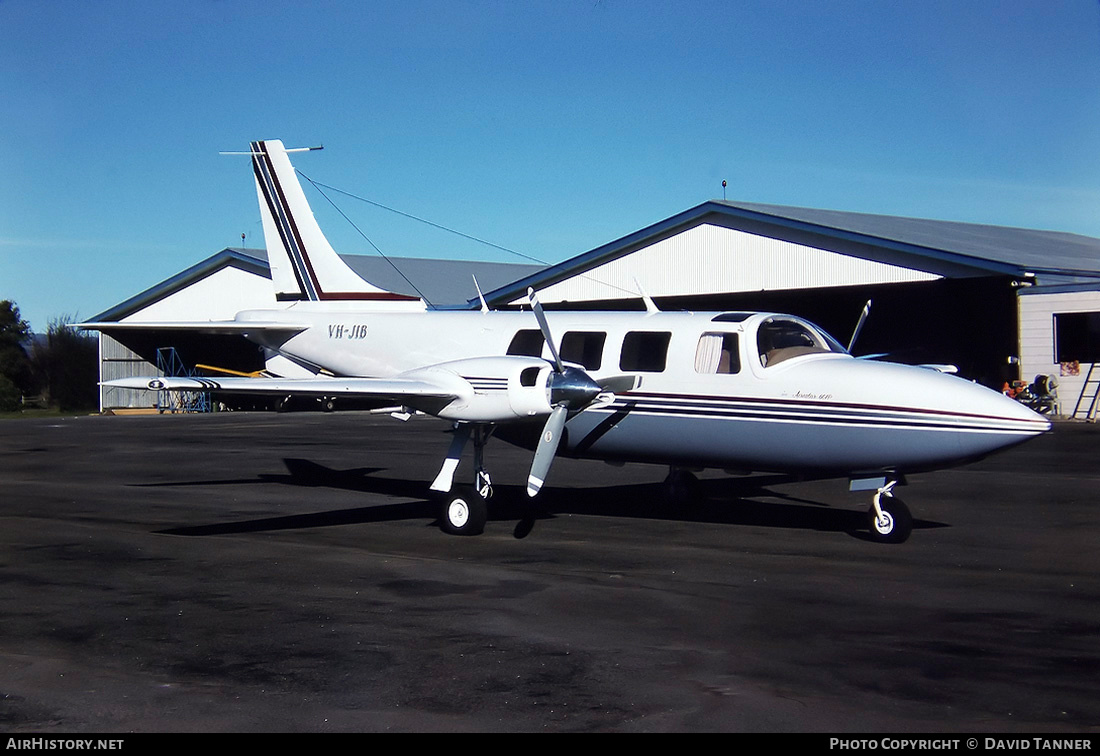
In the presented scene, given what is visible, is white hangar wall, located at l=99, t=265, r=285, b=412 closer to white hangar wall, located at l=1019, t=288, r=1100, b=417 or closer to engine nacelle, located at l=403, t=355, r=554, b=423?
white hangar wall, located at l=1019, t=288, r=1100, b=417

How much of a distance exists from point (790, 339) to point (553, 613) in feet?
18.7

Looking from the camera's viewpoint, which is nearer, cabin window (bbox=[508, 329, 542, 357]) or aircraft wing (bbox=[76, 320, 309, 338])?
cabin window (bbox=[508, 329, 542, 357])

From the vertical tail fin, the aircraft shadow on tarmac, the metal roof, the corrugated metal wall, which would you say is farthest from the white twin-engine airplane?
the corrugated metal wall

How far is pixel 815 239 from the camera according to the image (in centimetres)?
3484

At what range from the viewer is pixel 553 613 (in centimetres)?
884

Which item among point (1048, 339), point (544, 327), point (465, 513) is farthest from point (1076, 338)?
point (465, 513)

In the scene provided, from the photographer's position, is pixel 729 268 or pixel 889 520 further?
pixel 729 268

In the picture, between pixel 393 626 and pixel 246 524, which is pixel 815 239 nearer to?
pixel 246 524

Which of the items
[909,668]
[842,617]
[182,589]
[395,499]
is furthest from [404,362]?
[909,668]

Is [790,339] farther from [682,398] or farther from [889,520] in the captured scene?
[889,520]

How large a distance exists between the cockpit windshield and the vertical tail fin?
24.4 feet

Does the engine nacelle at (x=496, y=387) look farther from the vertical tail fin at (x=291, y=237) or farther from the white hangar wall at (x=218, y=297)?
the white hangar wall at (x=218, y=297)

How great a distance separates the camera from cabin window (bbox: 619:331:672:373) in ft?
44.1

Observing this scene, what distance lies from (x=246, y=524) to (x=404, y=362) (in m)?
3.20
